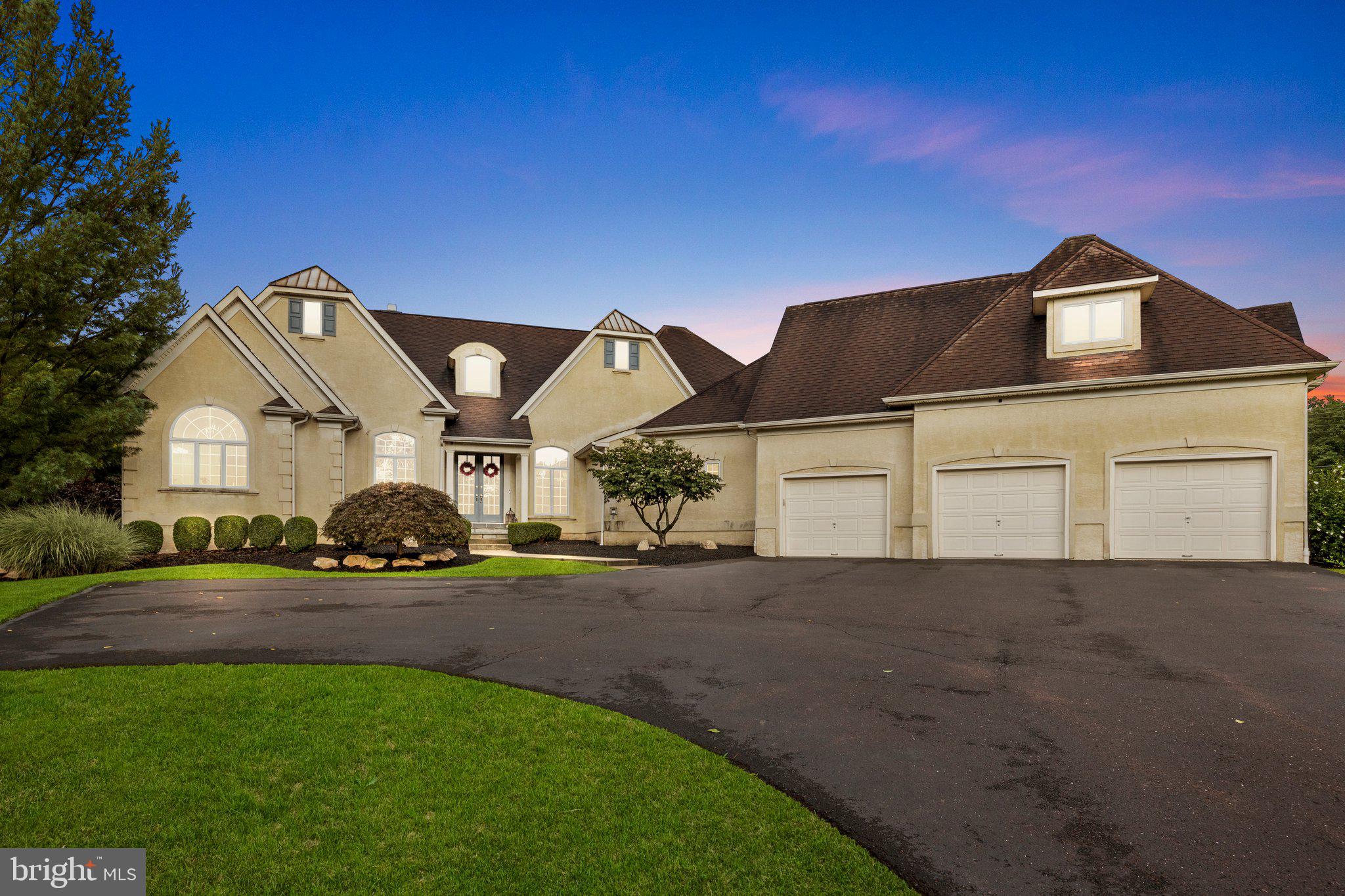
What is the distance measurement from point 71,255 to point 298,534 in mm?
7820

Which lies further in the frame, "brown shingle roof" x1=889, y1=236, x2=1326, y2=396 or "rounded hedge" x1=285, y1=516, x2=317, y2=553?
"rounded hedge" x1=285, y1=516, x2=317, y2=553

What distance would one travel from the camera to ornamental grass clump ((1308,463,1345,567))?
49.8 feet

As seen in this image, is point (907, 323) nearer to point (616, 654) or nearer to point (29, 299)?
point (616, 654)

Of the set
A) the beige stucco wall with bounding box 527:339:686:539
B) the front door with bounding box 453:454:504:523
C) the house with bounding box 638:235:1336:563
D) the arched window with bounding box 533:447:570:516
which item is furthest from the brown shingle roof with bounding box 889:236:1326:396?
the front door with bounding box 453:454:504:523

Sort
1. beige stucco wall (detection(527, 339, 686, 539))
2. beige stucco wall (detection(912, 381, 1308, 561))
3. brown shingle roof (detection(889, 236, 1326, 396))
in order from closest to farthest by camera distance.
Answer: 1. beige stucco wall (detection(912, 381, 1308, 561))
2. brown shingle roof (detection(889, 236, 1326, 396))
3. beige stucco wall (detection(527, 339, 686, 539))

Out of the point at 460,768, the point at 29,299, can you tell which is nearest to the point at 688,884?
the point at 460,768

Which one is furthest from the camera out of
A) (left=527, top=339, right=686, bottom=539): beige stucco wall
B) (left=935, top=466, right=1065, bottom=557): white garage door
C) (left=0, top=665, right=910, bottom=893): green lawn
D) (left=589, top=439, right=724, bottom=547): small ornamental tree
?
(left=527, top=339, right=686, bottom=539): beige stucco wall

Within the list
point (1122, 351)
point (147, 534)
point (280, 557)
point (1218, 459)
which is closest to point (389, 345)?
point (280, 557)

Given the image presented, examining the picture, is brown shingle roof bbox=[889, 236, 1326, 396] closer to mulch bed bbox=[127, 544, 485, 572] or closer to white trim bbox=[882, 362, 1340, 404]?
white trim bbox=[882, 362, 1340, 404]

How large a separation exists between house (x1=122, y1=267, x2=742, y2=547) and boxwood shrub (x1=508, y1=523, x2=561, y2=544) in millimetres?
1574

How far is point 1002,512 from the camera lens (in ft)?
58.1

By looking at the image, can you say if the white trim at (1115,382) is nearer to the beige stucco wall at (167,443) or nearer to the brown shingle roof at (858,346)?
the brown shingle roof at (858,346)

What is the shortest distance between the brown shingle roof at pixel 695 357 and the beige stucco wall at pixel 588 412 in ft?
7.82

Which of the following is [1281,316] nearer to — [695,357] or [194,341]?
[695,357]
